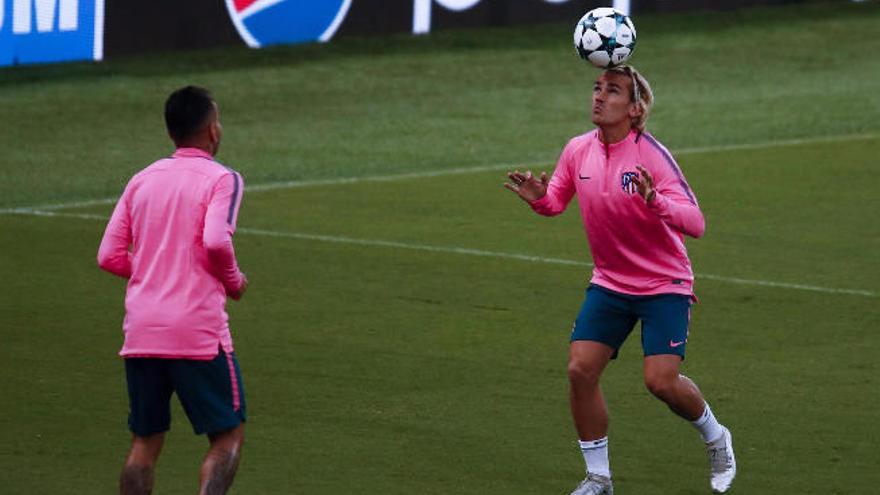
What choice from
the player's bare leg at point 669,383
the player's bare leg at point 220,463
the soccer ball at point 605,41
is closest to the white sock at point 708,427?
the player's bare leg at point 669,383

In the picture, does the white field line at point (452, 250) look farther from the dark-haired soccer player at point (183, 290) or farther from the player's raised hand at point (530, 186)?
the dark-haired soccer player at point (183, 290)

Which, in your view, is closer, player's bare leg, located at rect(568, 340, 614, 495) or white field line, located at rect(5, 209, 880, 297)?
player's bare leg, located at rect(568, 340, 614, 495)

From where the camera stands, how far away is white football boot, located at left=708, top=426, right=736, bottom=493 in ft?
31.9

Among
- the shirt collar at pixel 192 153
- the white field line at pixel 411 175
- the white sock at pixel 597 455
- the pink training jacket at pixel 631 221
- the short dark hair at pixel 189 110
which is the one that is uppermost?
the short dark hair at pixel 189 110

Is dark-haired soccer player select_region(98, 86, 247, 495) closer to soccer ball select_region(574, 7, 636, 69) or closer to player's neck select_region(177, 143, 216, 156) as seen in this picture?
player's neck select_region(177, 143, 216, 156)

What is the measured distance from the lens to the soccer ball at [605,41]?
10031 millimetres

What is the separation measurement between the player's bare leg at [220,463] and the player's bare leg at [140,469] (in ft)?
0.70

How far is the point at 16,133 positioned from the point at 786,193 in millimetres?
7819

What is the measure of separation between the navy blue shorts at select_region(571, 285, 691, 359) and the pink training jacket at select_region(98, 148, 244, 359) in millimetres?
2053

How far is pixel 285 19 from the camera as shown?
2512 centimetres

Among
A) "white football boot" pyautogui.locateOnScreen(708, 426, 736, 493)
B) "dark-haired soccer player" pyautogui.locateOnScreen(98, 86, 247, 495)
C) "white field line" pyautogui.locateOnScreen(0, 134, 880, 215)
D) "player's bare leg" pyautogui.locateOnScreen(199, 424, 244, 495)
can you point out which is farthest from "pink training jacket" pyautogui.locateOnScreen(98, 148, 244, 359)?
"white field line" pyautogui.locateOnScreen(0, 134, 880, 215)

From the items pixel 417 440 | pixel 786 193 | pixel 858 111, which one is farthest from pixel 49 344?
pixel 858 111

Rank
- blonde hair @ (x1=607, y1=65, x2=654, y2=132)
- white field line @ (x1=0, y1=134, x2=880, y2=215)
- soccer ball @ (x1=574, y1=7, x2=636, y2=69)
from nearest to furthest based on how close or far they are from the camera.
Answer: blonde hair @ (x1=607, y1=65, x2=654, y2=132) < soccer ball @ (x1=574, y1=7, x2=636, y2=69) < white field line @ (x1=0, y1=134, x2=880, y2=215)

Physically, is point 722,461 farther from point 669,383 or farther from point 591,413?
point 591,413
